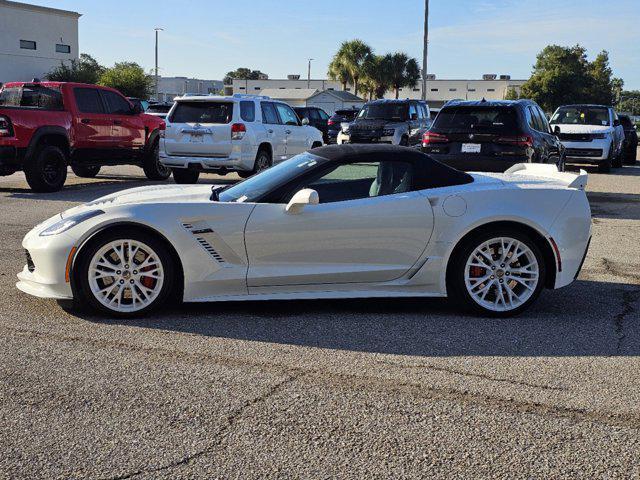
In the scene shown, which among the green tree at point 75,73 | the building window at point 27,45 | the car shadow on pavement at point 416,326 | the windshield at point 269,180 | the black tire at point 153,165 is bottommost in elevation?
the car shadow on pavement at point 416,326

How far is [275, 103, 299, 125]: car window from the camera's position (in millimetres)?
16594

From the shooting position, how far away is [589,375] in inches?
179

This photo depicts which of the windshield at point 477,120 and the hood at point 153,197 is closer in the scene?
the hood at point 153,197

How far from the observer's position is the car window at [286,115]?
16.6 m

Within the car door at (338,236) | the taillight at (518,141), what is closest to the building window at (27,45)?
the taillight at (518,141)

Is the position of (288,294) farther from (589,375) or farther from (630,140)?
(630,140)

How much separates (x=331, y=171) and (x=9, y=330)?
8.34 feet

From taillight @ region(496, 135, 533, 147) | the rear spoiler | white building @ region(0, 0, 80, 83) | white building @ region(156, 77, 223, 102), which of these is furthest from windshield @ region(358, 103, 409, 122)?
white building @ region(156, 77, 223, 102)

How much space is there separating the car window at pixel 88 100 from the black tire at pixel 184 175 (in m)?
1.90

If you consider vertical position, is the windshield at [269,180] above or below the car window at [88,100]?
below

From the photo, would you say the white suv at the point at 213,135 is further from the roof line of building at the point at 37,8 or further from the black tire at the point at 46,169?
the roof line of building at the point at 37,8

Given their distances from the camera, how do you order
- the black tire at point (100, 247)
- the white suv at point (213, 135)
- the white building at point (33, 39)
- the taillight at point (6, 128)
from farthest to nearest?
1. the white building at point (33, 39)
2. the white suv at point (213, 135)
3. the taillight at point (6, 128)
4. the black tire at point (100, 247)

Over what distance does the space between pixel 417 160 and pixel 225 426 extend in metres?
2.97

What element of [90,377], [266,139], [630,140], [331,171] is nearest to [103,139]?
[266,139]
